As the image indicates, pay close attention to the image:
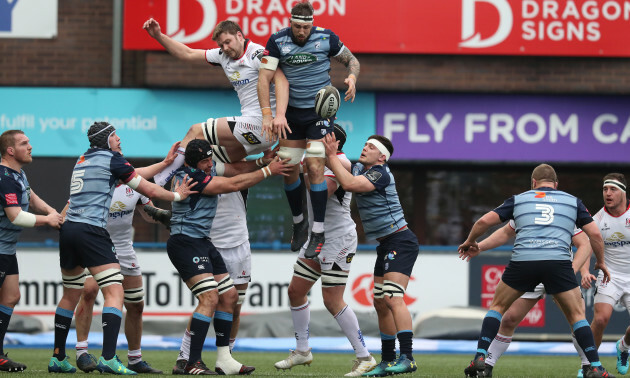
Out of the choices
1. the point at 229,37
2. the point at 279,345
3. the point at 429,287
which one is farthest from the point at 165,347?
the point at 229,37

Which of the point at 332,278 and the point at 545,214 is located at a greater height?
the point at 545,214

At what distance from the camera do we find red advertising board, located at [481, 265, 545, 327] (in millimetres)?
15945

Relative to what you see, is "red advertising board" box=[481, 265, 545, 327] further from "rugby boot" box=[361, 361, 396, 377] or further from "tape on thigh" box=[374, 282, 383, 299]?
"rugby boot" box=[361, 361, 396, 377]

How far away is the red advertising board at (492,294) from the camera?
15945 mm

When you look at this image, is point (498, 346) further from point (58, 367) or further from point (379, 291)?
point (58, 367)

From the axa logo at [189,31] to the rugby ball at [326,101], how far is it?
7342 millimetres

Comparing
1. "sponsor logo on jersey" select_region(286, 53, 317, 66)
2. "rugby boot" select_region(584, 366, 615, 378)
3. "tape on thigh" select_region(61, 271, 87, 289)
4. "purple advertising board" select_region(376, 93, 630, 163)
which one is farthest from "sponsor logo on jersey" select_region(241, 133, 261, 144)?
"purple advertising board" select_region(376, 93, 630, 163)

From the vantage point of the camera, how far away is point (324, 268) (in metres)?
11.3

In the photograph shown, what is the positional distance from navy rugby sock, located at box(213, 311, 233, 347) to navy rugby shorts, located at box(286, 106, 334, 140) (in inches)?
72.7

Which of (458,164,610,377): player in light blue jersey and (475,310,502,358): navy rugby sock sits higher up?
(458,164,610,377): player in light blue jersey

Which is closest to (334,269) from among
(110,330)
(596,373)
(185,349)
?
(185,349)

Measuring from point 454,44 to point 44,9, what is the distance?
22.3 ft

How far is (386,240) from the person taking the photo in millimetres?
10734

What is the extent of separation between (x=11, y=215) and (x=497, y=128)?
9.63m
